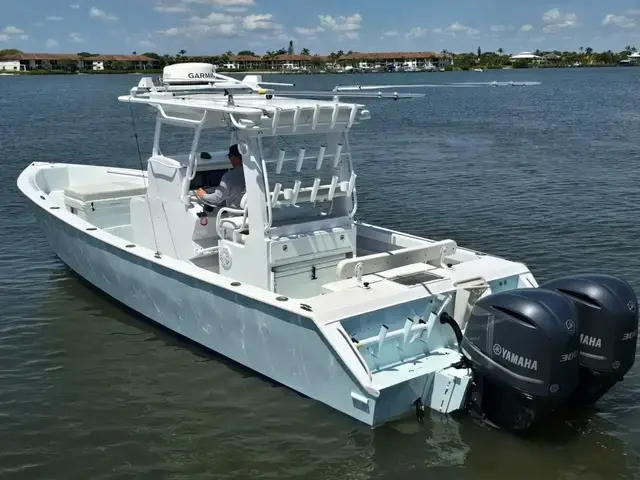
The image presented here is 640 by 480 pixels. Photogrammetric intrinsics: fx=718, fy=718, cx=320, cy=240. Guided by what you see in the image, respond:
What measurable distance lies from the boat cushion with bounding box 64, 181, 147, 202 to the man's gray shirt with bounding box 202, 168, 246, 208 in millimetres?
3054

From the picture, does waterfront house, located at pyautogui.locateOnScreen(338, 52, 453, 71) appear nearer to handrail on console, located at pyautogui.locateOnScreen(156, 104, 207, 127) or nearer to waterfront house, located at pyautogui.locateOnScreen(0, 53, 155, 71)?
waterfront house, located at pyautogui.locateOnScreen(0, 53, 155, 71)

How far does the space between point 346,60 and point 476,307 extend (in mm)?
167657

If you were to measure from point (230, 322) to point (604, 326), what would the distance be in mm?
3496

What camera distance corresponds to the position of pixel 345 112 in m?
7.57

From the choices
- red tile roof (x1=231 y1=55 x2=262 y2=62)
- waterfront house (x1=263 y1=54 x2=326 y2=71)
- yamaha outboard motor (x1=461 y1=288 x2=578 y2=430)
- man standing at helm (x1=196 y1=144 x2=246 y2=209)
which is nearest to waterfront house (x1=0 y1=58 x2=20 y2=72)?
red tile roof (x1=231 y1=55 x2=262 y2=62)

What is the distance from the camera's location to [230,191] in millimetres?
8070

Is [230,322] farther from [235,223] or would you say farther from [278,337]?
[235,223]

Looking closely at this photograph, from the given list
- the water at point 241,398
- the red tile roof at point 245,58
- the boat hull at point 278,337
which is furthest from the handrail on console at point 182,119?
the red tile roof at point 245,58

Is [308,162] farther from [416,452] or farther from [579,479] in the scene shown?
[579,479]

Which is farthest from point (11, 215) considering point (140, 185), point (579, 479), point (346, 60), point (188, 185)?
point (346, 60)

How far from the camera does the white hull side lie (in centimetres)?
631

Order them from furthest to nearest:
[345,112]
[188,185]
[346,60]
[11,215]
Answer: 1. [346,60]
2. [11,215]
3. [188,185]
4. [345,112]

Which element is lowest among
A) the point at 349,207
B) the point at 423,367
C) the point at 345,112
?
the point at 423,367

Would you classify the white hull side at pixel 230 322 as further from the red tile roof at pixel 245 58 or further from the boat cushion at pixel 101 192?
the red tile roof at pixel 245 58
